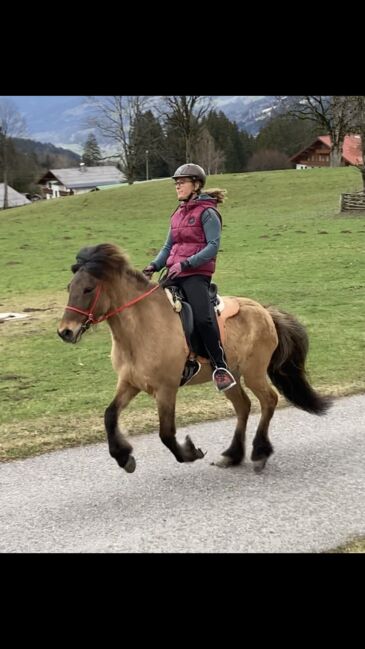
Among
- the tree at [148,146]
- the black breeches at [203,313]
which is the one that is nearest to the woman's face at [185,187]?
the black breeches at [203,313]

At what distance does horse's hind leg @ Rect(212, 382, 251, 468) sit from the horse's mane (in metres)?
1.91

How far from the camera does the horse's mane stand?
5.74 m

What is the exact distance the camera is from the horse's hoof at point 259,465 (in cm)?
667

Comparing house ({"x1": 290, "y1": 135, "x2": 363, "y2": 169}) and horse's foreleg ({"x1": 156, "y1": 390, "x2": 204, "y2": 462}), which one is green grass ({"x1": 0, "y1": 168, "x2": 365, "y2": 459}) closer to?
horse's foreleg ({"x1": 156, "y1": 390, "x2": 204, "y2": 462})

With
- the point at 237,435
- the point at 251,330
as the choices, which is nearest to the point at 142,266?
the point at 251,330

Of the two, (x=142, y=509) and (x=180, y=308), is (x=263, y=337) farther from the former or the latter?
(x=142, y=509)

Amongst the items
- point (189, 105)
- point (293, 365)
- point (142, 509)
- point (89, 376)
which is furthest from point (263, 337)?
point (189, 105)

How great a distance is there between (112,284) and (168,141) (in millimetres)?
80581

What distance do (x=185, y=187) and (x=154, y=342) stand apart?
1.60 meters

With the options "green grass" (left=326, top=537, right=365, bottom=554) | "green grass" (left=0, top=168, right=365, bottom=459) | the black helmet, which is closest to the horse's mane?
the black helmet

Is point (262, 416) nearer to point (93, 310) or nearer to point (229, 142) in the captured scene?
point (93, 310)

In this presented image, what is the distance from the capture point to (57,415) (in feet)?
27.9

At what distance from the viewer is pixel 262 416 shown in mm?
7047

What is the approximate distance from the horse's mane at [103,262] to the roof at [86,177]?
98750mm
